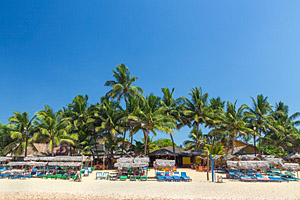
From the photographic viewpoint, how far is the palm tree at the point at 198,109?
32.3 m

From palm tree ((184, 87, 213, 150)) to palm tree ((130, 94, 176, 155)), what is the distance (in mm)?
4610

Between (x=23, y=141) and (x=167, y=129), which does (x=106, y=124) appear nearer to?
(x=167, y=129)

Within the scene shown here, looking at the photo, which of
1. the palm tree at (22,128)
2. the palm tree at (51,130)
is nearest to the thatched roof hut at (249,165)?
the palm tree at (51,130)

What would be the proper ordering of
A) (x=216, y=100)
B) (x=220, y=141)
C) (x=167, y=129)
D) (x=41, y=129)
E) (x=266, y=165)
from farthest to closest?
1. (x=220, y=141)
2. (x=216, y=100)
3. (x=167, y=129)
4. (x=41, y=129)
5. (x=266, y=165)

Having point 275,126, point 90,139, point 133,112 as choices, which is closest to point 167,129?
point 133,112

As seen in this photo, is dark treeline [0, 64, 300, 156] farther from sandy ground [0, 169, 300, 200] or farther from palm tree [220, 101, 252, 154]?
sandy ground [0, 169, 300, 200]

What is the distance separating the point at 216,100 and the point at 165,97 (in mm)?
8670

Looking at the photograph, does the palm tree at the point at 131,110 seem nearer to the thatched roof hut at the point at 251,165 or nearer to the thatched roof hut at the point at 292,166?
the thatched roof hut at the point at 251,165

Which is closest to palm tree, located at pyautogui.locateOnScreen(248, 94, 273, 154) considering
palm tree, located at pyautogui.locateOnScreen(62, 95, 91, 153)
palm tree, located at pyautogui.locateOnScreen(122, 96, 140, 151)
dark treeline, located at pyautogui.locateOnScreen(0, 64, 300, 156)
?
dark treeline, located at pyautogui.locateOnScreen(0, 64, 300, 156)

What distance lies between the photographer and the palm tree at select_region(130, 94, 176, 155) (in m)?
27.4

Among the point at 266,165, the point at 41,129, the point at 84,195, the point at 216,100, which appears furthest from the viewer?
the point at 216,100

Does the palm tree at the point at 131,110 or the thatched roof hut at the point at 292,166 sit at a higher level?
the palm tree at the point at 131,110

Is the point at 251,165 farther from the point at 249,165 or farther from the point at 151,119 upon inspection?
the point at 151,119

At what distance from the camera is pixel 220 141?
40719 mm
